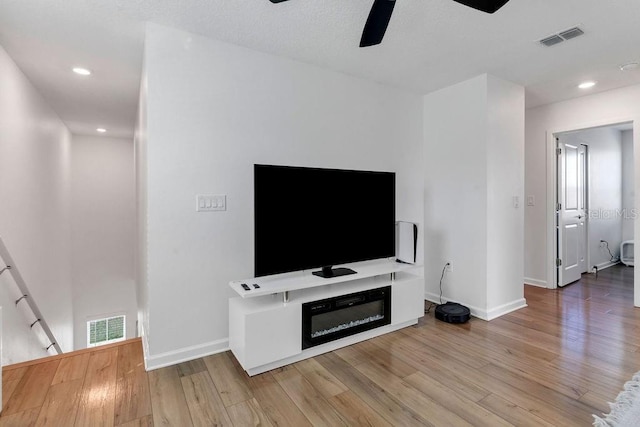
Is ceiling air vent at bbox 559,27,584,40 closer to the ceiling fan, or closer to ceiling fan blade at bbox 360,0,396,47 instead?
the ceiling fan

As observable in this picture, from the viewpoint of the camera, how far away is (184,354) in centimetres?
232

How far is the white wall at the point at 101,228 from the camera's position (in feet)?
18.5

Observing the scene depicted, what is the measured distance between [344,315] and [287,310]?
0.57 m

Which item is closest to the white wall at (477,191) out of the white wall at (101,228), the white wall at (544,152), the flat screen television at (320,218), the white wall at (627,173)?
the flat screen television at (320,218)

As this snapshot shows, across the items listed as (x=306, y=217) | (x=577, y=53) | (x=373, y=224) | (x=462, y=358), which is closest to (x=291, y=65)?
(x=306, y=217)

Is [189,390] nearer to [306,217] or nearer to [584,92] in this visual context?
[306,217]

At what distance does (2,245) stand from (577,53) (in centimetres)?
481

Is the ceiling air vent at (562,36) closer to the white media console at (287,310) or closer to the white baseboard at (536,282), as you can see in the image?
the white media console at (287,310)

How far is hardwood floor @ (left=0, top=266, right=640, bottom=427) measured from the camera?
5.64 ft


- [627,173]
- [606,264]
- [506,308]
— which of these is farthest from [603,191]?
[506,308]

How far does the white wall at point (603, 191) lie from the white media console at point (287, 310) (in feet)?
12.8

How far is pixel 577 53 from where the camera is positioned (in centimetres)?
273

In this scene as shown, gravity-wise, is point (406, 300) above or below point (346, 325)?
above

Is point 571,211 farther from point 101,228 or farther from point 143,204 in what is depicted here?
point 101,228
